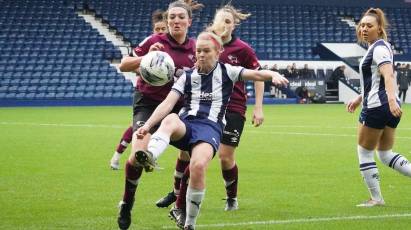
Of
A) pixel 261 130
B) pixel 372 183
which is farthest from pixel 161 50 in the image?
Result: pixel 261 130

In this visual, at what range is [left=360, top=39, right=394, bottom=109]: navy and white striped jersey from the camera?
26.8 feet

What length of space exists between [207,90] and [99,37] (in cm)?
3494

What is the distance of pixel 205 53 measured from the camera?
7.05 m

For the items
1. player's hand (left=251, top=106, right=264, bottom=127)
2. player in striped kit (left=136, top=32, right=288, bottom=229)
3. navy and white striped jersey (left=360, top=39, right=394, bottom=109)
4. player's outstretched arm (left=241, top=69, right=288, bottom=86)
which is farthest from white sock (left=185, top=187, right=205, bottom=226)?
navy and white striped jersey (left=360, top=39, right=394, bottom=109)

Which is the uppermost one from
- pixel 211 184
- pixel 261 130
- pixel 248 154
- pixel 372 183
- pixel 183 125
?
pixel 183 125

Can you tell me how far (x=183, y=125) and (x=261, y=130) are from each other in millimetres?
14942

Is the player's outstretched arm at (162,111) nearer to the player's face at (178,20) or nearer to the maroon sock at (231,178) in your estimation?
the player's face at (178,20)

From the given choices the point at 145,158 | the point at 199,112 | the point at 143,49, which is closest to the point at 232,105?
the point at 143,49

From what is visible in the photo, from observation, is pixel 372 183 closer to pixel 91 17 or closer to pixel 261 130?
pixel 261 130

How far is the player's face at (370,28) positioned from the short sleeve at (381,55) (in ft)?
0.64

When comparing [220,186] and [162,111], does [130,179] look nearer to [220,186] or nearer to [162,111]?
[162,111]

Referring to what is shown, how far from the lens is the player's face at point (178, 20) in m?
7.74

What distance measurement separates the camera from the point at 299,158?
1428cm

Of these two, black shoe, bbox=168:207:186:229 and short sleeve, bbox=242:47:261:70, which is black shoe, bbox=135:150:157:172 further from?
short sleeve, bbox=242:47:261:70
